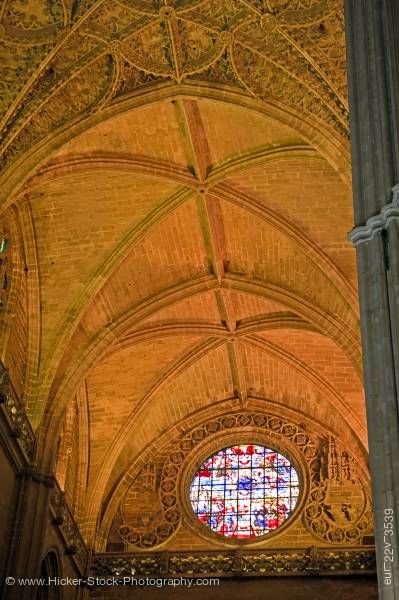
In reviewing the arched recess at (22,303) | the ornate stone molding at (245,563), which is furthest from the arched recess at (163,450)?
the arched recess at (22,303)

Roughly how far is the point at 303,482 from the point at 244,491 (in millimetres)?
1245

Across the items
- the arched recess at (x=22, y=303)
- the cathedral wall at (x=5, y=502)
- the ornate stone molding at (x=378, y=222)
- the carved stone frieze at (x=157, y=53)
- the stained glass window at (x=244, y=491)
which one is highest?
the carved stone frieze at (x=157, y=53)

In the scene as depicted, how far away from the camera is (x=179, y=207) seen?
19.8 meters

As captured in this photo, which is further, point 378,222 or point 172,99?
point 172,99

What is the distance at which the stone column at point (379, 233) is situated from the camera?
896 cm

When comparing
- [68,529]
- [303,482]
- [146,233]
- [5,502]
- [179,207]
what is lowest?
[5,502]

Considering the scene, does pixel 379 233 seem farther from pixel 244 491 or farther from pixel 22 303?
pixel 244 491

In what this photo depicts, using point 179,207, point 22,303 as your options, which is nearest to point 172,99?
point 179,207

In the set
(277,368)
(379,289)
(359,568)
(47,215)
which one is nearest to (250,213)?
(47,215)

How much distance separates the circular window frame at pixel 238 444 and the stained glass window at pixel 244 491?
0.36ft

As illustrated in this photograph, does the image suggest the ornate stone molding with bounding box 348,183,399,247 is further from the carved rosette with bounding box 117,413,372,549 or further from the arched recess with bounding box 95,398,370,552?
the arched recess with bounding box 95,398,370,552

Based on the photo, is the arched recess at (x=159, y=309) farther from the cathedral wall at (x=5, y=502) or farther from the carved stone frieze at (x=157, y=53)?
the carved stone frieze at (x=157, y=53)

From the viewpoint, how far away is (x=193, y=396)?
24281mm

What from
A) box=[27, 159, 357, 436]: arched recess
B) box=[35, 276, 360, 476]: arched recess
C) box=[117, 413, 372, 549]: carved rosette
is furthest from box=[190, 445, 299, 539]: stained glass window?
box=[27, 159, 357, 436]: arched recess
